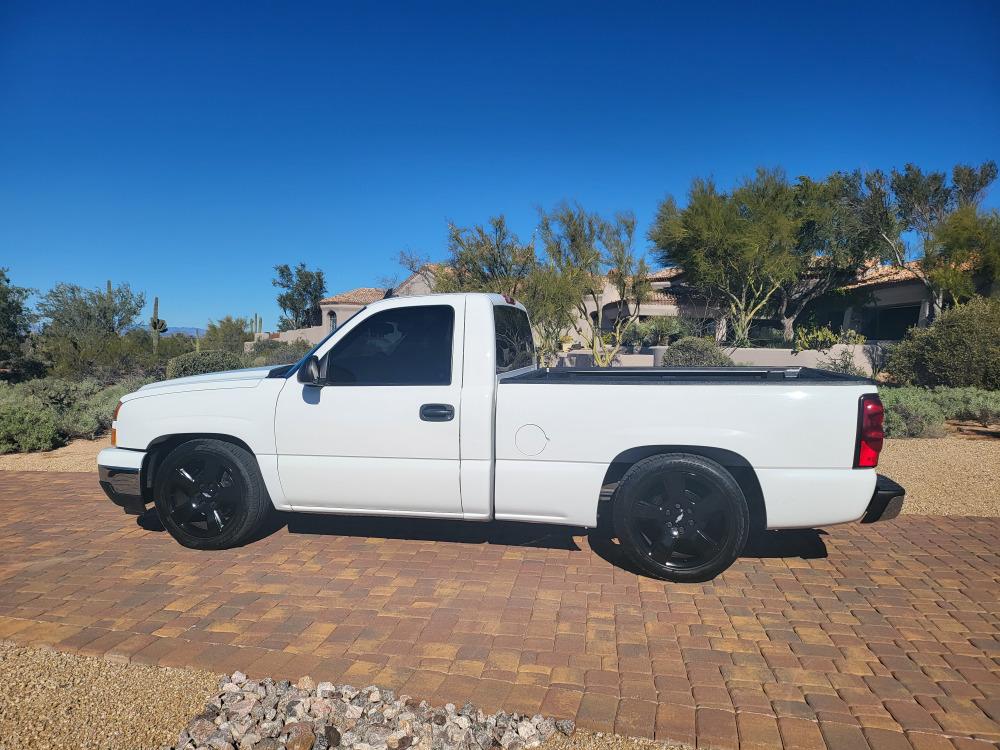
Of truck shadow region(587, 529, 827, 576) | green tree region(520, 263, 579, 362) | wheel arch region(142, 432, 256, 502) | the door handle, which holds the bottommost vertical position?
truck shadow region(587, 529, 827, 576)

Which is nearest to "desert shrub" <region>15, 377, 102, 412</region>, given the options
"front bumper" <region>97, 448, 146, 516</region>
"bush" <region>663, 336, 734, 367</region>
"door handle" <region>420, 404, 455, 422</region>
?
"front bumper" <region>97, 448, 146, 516</region>

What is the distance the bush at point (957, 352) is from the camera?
44.6 ft

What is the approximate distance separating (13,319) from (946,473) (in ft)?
104

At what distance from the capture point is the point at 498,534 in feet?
17.0

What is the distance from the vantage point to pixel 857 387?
12.5ft

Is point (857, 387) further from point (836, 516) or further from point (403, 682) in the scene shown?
point (403, 682)

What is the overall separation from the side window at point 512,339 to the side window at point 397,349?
41cm

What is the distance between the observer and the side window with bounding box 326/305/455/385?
4469 millimetres

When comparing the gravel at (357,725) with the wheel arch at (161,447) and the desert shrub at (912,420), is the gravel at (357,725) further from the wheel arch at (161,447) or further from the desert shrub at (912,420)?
the desert shrub at (912,420)

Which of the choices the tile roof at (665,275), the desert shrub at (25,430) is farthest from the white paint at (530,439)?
the tile roof at (665,275)

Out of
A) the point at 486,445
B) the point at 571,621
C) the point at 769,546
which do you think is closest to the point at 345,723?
the point at 571,621

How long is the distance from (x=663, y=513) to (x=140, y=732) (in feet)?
9.81

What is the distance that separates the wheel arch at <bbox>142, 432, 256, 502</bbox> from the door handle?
1394 mm

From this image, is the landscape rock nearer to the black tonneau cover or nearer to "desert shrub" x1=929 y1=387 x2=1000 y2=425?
the black tonneau cover
